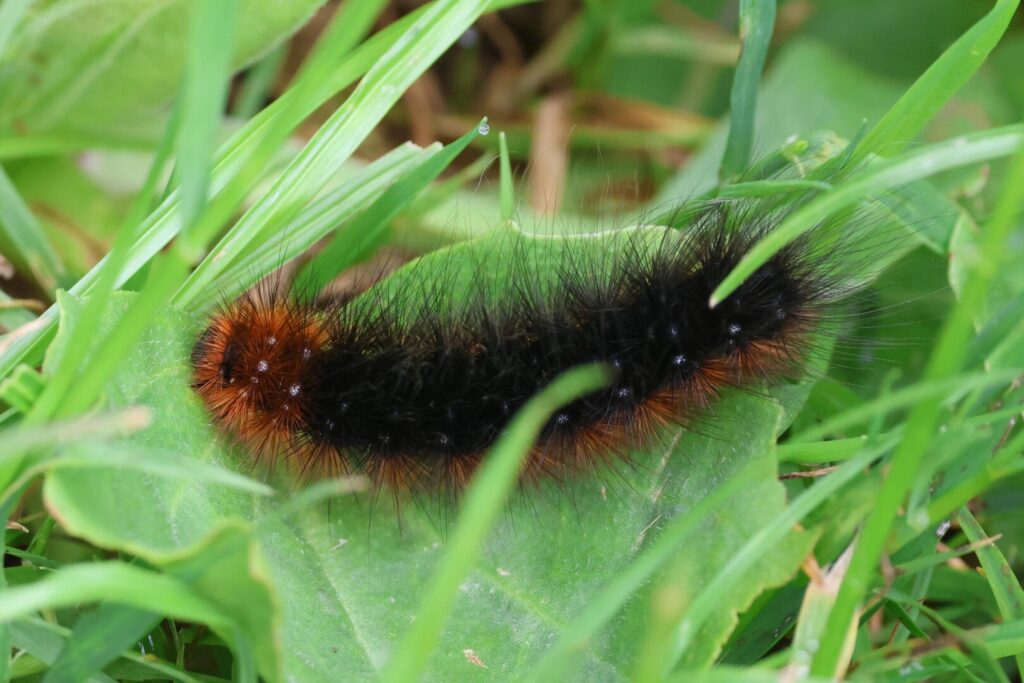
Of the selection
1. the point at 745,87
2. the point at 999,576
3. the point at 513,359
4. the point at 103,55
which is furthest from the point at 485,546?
the point at 103,55

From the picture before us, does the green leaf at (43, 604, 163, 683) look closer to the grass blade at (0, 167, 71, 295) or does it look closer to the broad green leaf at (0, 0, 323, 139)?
the grass blade at (0, 167, 71, 295)

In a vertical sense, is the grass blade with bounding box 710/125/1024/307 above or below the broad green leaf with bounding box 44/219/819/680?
above

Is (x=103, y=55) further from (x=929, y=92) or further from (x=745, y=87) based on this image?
(x=929, y=92)

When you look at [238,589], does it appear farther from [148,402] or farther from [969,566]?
[969,566]

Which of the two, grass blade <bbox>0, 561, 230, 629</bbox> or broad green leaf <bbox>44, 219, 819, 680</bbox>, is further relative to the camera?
broad green leaf <bbox>44, 219, 819, 680</bbox>

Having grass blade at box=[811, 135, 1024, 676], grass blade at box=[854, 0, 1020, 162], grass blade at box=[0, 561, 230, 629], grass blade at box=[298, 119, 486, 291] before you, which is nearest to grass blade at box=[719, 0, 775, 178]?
grass blade at box=[854, 0, 1020, 162]

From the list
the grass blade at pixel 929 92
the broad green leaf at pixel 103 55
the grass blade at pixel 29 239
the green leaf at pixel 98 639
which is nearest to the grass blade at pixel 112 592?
Result: the green leaf at pixel 98 639
